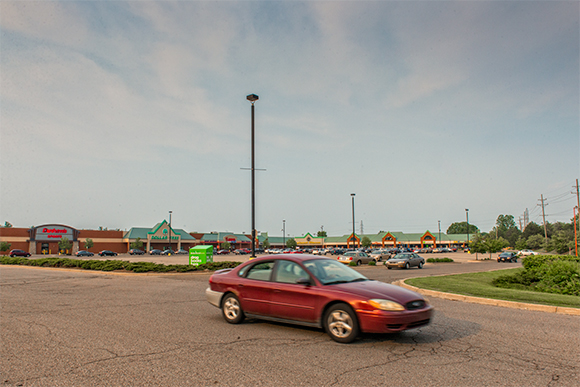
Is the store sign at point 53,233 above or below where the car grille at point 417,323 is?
above

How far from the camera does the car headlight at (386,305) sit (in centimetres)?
587

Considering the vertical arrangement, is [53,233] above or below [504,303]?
above

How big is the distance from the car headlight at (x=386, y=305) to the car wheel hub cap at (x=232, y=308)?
2757mm

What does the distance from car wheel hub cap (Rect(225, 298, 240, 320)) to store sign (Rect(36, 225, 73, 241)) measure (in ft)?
269

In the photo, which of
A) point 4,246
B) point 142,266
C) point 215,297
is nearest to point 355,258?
point 142,266

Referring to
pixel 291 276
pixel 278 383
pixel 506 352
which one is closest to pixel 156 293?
pixel 291 276

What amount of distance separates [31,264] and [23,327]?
27458 mm

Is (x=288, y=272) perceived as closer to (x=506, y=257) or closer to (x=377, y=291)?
(x=377, y=291)

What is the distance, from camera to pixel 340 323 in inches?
241

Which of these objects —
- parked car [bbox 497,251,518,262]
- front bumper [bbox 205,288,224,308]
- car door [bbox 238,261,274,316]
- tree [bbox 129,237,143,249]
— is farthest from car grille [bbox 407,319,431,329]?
tree [bbox 129,237,143,249]

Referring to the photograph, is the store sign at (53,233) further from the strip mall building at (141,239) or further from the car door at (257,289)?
the car door at (257,289)

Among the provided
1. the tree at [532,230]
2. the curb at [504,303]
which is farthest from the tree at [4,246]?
the tree at [532,230]

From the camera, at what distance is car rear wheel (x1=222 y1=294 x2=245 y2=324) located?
7.46 m

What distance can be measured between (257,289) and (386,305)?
7.87ft
